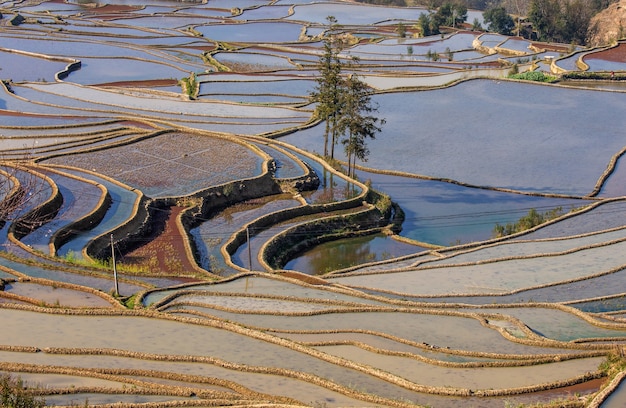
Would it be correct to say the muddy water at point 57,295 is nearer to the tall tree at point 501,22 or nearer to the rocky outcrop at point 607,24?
the rocky outcrop at point 607,24

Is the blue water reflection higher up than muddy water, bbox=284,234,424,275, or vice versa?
the blue water reflection

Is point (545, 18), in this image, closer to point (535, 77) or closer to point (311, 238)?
point (535, 77)

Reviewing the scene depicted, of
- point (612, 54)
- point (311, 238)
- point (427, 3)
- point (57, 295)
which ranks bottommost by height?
point (311, 238)

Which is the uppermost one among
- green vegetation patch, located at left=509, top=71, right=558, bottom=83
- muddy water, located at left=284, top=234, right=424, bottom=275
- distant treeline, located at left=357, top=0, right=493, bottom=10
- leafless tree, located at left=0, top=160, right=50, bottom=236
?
distant treeline, located at left=357, top=0, right=493, bottom=10

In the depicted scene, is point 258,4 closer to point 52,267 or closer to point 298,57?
point 298,57

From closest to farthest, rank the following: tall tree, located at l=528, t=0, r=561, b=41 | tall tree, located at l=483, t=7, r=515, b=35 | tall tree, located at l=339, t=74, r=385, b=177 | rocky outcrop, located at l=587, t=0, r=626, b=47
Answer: tall tree, located at l=339, t=74, r=385, b=177 < rocky outcrop, located at l=587, t=0, r=626, b=47 < tall tree, located at l=528, t=0, r=561, b=41 < tall tree, located at l=483, t=7, r=515, b=35

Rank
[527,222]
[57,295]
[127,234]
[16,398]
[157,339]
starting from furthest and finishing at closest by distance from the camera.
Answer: [527,222] < [127,234] < [57,295] < [157,339] < [16,398]

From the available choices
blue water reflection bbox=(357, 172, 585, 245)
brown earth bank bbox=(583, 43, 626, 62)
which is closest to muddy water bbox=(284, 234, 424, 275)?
blue water reflection bbox=(357, 172, 585, 245)

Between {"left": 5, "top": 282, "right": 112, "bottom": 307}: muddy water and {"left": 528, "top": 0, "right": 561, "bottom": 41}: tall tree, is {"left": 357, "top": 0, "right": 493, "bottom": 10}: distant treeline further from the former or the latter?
{"left": 5, "top": 282, "right": 112, "bottom": 307}: muddy water

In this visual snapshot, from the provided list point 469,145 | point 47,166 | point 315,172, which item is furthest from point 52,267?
point 469,145

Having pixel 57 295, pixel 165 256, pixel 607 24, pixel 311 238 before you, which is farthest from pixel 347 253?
pixel 607 24
